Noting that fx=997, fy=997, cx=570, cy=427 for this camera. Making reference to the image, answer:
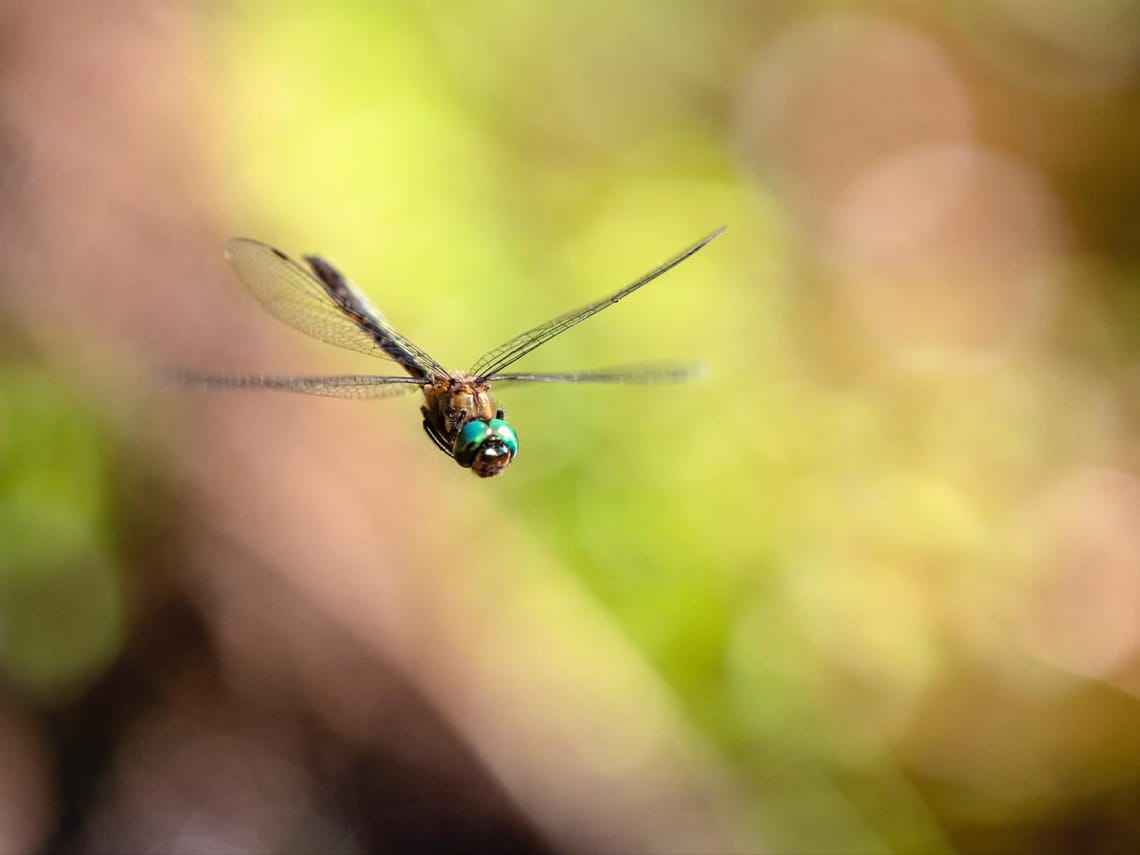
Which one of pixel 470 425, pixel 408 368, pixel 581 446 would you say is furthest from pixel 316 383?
pixel 581 446

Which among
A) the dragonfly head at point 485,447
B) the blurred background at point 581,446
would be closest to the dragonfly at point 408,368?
the dragonfly head at point 485,447

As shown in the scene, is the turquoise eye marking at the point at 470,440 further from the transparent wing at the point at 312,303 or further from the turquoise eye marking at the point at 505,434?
the transparent wing at the point at 312,303

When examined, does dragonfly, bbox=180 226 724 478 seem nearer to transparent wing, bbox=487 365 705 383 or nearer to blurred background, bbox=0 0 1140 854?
transparent wing, bbox=487 365 705 383

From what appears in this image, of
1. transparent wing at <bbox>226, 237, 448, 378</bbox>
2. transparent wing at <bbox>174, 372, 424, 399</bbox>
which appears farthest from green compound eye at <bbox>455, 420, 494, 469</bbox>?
transparent wing at <bbox>226, 237, 448, 378</bbox>

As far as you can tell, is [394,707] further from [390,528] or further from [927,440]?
[927,440]

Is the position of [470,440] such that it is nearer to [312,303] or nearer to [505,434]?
[505,434]

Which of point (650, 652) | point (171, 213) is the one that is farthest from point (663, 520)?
point (171, 213)

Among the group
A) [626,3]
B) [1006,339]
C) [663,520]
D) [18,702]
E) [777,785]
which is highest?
[626,3]
